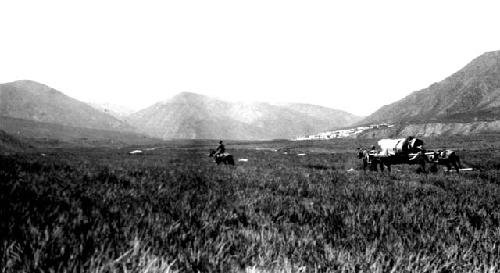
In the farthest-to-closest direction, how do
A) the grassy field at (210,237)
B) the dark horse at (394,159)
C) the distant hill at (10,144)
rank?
the distant hill at (10,144), the dark horse at (394,159), the grassy field at (210,237)

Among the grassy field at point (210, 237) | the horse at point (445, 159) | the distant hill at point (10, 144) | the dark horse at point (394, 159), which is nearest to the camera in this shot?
the grassy field at point (210, 237)

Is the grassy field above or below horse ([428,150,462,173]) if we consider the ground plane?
above

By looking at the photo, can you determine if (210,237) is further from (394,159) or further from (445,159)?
(445,159)

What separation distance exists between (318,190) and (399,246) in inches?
196

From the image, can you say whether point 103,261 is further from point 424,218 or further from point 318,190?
point 318,190

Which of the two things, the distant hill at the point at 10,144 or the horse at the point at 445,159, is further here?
the distant hill at the point at 10,144

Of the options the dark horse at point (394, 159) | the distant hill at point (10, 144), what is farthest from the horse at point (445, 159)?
the distant hill at point (10, 144)

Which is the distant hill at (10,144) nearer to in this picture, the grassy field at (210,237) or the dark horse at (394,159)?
the dark horse at (394,159)

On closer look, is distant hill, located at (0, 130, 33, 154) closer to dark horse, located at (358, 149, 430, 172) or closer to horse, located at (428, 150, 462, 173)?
dark horse, located at (358, 149, 430, 172)

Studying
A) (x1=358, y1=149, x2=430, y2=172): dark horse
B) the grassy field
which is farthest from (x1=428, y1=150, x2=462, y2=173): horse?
the grassy field

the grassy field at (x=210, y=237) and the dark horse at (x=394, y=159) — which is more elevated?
the grassy field at (x=210, y=237)

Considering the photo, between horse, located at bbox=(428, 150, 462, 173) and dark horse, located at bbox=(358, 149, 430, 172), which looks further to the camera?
horse, located at bbox=(428, 150, 462, 173)

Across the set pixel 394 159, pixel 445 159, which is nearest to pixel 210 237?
pixel 394 159

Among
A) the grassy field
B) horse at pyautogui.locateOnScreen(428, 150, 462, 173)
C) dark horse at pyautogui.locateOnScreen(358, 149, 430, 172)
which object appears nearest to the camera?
the grassy field
